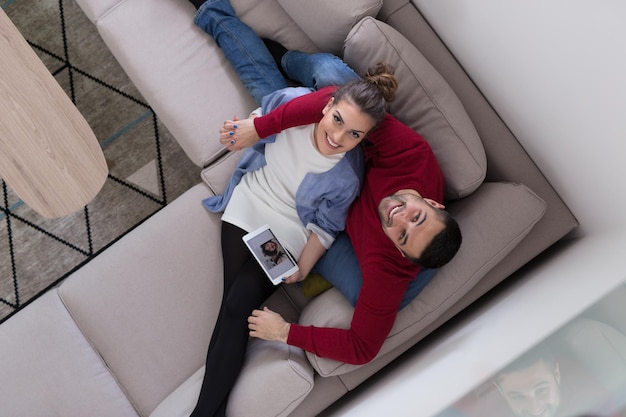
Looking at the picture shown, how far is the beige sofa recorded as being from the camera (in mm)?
1705

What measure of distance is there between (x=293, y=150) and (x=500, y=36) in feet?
2.39

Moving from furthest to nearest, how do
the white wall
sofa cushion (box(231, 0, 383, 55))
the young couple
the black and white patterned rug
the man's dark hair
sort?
the black and white patterned rug
sofa cushion (box(231, 0, 383, 55))
the young couple
the man's dark hair
the white wall

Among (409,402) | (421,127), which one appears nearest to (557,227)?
(421,127)

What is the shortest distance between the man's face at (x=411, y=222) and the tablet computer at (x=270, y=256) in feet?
1.18

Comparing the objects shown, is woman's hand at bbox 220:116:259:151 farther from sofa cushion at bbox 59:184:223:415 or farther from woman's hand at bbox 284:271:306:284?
woman's hand at bbox 284:271:306:284

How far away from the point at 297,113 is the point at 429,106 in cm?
42

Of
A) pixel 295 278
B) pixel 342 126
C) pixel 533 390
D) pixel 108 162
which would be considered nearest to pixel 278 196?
pixel 295 278

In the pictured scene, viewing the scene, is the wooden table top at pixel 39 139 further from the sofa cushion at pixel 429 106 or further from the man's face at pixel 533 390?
the man's face at pixel 533 390

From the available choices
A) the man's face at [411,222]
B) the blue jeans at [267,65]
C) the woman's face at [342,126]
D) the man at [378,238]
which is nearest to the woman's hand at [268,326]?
the man at [378,238]

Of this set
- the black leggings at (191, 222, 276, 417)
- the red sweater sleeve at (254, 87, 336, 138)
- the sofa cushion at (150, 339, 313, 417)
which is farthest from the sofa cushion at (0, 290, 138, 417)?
the red sweater sleeve at (254, 87, 336, 138)

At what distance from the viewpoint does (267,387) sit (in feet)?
5.48

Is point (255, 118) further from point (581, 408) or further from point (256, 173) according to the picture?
point (581, 408)

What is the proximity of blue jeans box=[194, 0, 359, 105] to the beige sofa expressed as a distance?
2.5 inches

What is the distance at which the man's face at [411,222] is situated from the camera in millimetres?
1518
